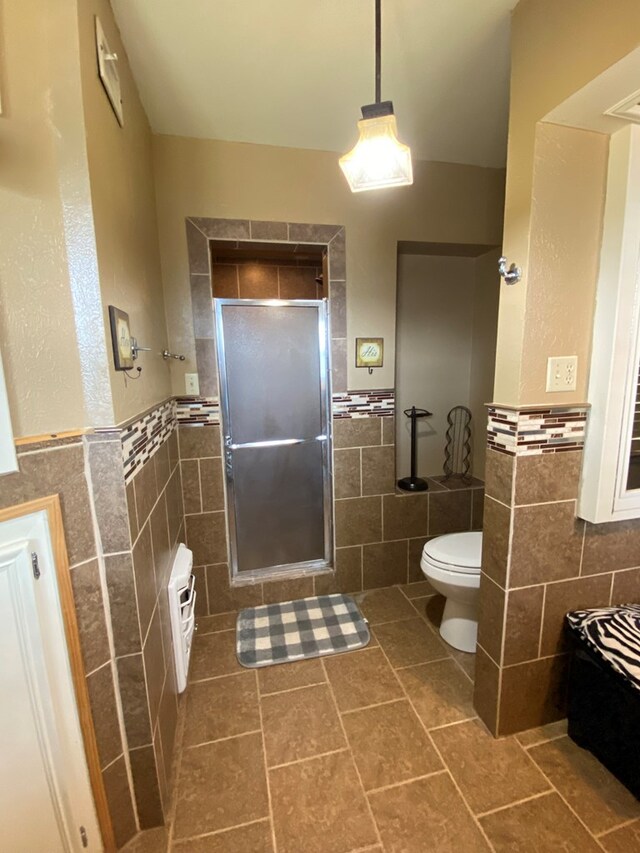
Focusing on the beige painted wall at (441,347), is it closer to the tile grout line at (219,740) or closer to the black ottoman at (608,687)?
the black ottoman at (608,687)

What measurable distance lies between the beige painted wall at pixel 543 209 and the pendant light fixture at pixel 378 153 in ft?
1.22

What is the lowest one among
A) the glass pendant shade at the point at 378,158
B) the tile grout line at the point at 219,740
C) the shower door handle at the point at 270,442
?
the tile grout line at the point at 219,740

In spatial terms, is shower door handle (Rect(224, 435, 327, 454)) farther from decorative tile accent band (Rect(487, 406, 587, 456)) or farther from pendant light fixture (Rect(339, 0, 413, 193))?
pendant light fixture (Rect(339, 0, 413, 193))

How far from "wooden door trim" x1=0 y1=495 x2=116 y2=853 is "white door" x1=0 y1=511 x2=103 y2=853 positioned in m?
0.01

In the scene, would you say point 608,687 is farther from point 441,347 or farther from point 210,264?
point 210,264

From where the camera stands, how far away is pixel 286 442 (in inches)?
80.8

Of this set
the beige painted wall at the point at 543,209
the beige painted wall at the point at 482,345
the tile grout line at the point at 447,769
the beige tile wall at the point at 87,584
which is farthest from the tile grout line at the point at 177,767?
the beige painted wall at the point at 482,345

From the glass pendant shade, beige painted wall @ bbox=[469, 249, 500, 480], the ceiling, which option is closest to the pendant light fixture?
the glass pendant shade

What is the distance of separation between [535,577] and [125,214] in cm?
179

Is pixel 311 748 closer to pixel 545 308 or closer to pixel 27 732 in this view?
pixel 27 732

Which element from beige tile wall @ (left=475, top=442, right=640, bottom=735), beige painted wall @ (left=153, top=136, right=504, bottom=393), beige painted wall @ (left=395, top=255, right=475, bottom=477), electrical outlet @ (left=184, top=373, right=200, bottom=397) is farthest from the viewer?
beige painted wall @ (left=395, top=255, right=475, bottom=477)

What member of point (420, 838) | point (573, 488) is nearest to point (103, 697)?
point (420, 838)

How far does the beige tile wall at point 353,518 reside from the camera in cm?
189

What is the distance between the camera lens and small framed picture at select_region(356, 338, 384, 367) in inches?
76.8
